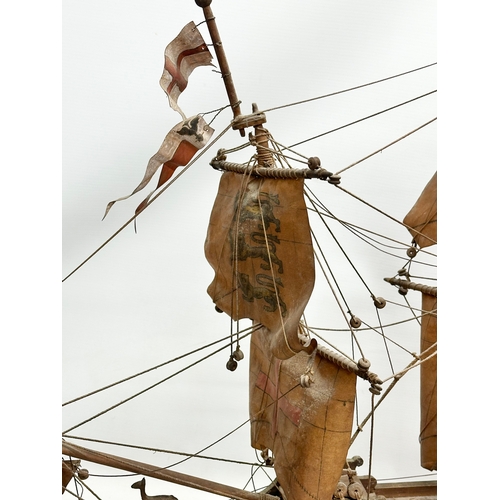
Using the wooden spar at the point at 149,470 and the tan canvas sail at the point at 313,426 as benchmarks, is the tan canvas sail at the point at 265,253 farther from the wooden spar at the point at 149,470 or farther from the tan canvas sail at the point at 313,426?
the wooden spar at the point at 149,470

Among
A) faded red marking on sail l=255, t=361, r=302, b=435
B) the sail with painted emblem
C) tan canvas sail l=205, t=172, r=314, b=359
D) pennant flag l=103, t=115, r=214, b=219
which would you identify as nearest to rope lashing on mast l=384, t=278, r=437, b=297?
the sail with painted emblem

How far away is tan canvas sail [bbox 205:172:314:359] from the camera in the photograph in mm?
1520

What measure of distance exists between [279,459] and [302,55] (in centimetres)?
117

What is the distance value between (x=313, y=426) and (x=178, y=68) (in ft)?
2.70

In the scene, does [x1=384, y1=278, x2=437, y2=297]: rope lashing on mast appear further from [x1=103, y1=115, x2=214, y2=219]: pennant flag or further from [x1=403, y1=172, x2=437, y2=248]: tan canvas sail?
[x1=103, y1=115, x2=214, y2=219]: pennant flag

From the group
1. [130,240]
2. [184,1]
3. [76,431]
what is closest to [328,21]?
[184,1]

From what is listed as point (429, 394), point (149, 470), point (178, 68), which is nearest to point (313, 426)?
point (149, 470)

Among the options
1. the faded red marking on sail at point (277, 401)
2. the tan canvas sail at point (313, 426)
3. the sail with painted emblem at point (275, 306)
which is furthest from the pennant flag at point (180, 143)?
the faded red marking on sail at point (277, 401)

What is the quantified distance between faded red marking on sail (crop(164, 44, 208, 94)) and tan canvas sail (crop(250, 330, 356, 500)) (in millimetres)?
599

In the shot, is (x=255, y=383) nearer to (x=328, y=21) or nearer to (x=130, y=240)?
(x=130, y=240)

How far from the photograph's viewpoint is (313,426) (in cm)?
170

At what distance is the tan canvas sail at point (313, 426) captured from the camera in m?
1.68

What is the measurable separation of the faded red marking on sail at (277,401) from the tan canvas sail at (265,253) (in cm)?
17
